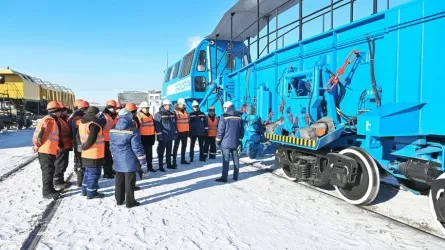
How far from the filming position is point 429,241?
11.7 ft

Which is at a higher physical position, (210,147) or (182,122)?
(182,122)

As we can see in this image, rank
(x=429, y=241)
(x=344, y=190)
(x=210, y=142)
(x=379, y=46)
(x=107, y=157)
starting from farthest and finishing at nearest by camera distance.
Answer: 1. (x=210, y=142)
2. (x=107, y=157)
3. (x=344, y=190)
4. (x=379, y=46)
5. (x=429, y=241)

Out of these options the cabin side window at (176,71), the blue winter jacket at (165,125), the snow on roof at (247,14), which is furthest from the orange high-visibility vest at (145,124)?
the cabin side window at (176,71)

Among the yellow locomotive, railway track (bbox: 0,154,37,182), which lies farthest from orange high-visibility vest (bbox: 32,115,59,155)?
the yellow locomotive

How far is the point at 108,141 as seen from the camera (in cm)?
657

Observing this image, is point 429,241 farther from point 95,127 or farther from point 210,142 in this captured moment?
point 210,142

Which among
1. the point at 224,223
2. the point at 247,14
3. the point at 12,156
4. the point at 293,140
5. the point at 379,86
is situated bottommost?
the point at 224,223

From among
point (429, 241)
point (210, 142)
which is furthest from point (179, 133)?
point (429, 241)

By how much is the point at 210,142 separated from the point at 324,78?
479 centimetres

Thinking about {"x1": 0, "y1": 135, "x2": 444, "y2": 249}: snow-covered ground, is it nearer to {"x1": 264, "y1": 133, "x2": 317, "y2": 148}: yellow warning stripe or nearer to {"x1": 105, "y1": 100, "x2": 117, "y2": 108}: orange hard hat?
{"x1": 264, "y1": 133, "x2": 317, "y2": 148}: yellow warning stripe

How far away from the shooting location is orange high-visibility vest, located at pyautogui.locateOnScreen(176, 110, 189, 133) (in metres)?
8.43

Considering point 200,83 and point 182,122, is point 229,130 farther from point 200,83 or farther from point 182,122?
point 200,83

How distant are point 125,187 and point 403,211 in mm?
3872

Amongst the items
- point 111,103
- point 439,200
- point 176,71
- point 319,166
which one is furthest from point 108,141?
point 176,71
